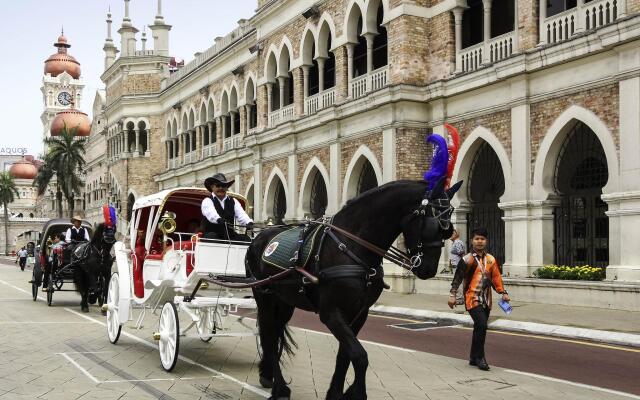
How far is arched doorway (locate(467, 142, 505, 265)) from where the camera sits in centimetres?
2247

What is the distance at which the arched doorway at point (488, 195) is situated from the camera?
22.5 m

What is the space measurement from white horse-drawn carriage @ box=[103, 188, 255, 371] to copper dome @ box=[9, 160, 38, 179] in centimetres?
14519

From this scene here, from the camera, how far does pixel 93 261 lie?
57.9ft

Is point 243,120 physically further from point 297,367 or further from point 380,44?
point 297,367

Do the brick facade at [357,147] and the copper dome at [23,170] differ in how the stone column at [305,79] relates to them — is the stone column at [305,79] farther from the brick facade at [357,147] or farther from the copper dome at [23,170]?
the copper dome at [23,170]

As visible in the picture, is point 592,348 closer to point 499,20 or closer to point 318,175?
point 499,20

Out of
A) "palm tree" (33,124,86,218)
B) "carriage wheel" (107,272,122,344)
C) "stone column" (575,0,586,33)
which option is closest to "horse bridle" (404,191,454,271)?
"carriage wheel" (107,272,122,344)

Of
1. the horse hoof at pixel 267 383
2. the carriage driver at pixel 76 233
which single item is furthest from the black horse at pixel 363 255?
the carriage driver at pixel 76 233

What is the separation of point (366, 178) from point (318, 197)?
3673mm

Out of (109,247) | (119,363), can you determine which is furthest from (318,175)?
(119,363)

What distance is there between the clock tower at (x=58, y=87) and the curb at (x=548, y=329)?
431ft

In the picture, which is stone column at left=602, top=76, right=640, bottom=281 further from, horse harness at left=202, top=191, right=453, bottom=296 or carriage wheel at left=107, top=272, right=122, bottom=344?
horse harness at left=202, top=191, right=453, bottom=296

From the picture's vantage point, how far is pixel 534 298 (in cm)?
1866

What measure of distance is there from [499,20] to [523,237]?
755 centimetres
